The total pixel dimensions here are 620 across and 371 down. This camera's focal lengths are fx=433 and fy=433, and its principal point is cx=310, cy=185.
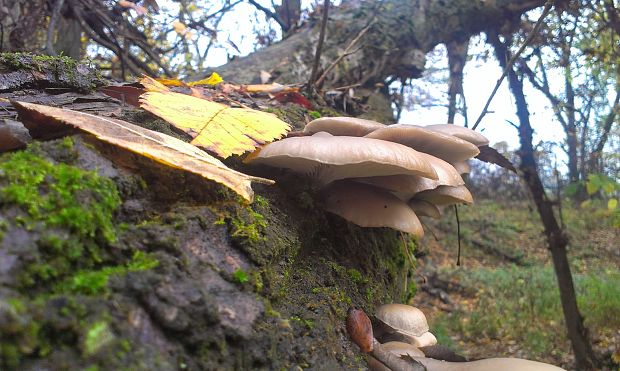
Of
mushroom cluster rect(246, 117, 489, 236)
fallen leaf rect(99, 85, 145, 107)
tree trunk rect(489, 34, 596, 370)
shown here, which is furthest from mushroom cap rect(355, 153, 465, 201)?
A: tree trunk rect(489, 34, 596, 370)

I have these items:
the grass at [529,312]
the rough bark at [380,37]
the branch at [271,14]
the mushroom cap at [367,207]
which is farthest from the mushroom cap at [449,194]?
the grass at [529,312]

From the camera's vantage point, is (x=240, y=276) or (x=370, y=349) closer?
(x=240, y=276)

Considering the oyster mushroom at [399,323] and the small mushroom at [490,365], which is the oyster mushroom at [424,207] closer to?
the oyster mushroom at [399,323]

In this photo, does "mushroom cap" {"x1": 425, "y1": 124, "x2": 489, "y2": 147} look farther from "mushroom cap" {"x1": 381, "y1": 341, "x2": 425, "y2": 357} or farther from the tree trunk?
the tree trunk

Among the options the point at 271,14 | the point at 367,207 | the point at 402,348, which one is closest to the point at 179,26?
the point at 271,14

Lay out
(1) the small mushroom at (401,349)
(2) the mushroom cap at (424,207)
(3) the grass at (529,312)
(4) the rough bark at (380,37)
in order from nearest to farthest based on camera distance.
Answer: (1) the small mushroom at (401,349), (2) the mushroom cap at (424,207), (4) the rough bark at (380,37), (3) the grass at (529,312)

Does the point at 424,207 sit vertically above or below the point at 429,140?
below

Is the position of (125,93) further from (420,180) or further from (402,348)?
(402,348)
